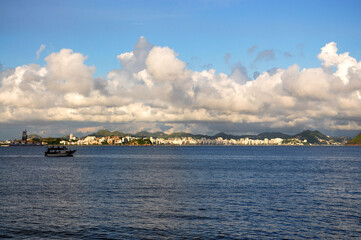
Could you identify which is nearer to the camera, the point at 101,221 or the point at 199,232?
the point at 199,232

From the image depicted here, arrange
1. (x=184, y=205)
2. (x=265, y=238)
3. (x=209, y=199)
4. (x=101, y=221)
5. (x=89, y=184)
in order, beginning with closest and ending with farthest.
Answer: (x=265, y=238) → (x=101, y=221) → (x=184, y=205) → (x=209, y=199) → (x=89, y=184)

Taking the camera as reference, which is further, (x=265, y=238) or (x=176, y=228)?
(x=176, y=228)

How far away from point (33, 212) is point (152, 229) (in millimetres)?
18906

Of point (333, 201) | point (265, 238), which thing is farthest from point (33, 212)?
point (333, 201)

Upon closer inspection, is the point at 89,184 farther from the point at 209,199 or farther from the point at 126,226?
the point at 126,226

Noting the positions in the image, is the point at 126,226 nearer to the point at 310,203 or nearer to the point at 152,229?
the point at 152,229

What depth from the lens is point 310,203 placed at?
184 ft

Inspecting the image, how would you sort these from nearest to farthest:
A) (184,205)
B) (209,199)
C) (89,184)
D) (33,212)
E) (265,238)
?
(265,238)
(33,212)
(184,205)
(209,199)
(89,184)

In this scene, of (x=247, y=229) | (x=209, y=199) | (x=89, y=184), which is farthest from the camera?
(x=89, y=184)

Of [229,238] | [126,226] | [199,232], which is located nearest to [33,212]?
[126,226]

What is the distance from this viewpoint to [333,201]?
58125 mm

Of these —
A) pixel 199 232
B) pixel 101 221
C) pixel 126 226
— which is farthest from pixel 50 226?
pixel 199 232

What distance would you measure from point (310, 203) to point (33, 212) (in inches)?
1602

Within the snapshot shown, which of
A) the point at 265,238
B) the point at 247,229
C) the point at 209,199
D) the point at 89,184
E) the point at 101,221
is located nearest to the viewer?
the point at 265,238
